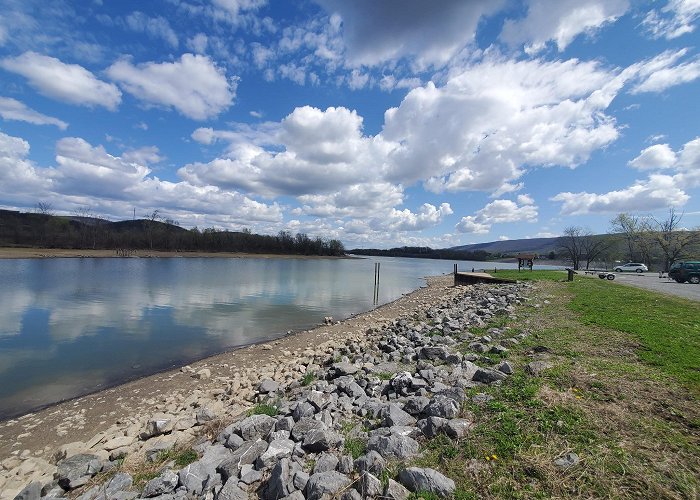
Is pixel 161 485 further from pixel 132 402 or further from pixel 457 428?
pixel 132 402

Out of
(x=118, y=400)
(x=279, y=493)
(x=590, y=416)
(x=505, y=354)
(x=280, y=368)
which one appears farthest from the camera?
(x=280, y=368)

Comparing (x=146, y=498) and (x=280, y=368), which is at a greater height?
(x=146, y=498)

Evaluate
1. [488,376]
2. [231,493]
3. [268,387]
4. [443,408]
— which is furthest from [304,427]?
[268,387]

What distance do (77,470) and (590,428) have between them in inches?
299

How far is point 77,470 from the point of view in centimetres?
513

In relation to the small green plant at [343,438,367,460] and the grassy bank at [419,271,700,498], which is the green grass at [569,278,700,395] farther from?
the small green plant at [343,438,367,460]

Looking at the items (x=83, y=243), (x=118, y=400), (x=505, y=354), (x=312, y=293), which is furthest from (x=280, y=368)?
(x=83, y=243)

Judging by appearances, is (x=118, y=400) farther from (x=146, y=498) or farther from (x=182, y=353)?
(x=146, y=498)

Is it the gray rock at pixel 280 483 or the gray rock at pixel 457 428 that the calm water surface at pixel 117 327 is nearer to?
the gray rock at pixel 280 483

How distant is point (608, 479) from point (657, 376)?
3.94m

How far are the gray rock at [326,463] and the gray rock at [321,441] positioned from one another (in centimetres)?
30

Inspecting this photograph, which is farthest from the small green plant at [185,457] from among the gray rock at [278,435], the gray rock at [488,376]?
the gray rock at [488,376]

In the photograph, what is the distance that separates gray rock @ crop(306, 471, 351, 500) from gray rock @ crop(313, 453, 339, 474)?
188mm

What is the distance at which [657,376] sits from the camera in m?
6.00
